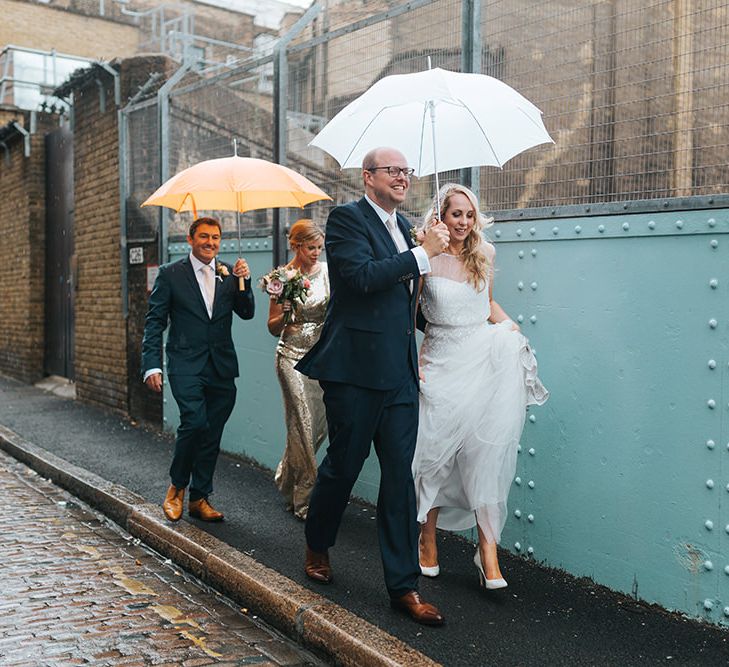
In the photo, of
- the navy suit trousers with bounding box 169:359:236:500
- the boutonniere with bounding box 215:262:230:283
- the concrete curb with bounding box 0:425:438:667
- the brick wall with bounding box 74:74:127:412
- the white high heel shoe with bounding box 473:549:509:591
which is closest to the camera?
the concrete curb with bounding box 0:425:438:667

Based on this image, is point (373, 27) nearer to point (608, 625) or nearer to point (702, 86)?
point (702, 86)

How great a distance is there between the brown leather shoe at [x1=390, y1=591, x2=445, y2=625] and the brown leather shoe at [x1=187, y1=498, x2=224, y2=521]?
215 cm

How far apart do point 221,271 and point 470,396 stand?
2.29 m

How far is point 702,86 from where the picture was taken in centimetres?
448

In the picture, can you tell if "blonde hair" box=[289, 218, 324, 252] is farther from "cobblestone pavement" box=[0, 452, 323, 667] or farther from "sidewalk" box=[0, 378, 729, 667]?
"cobblestone pavement" box=[0, 452, 323, 667]

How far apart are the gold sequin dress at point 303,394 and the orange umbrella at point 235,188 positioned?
504 mm

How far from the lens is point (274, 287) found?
6039 millimetres

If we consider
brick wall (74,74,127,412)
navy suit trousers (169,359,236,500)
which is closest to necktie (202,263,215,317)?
navy suit trousers (169,359,236,500)

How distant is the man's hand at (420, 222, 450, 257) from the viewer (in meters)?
4.29

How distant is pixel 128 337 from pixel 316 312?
17.8 ft

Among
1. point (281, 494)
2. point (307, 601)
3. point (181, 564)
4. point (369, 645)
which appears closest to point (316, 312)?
point (281, 494)

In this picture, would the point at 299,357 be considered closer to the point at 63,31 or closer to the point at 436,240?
the point at 436,240

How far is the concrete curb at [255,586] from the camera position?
4070 millimetres

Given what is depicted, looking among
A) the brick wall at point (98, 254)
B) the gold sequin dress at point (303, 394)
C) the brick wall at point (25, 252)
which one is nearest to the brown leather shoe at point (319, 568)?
the gold sequin dress at point (303, 394)
